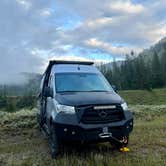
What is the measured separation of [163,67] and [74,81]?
95793mm

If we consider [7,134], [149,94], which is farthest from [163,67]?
[7,134]

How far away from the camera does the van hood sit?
22.7 feet

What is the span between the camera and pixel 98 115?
688 centimetres

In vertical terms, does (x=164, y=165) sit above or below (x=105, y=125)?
below

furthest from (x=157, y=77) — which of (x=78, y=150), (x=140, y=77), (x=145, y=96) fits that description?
(x=78, y=150)

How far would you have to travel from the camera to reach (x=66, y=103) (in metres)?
6.96

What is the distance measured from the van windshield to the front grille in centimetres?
123

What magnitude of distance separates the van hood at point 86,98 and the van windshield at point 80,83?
47cm

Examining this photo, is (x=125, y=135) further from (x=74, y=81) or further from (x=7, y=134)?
(x=7, y=134)

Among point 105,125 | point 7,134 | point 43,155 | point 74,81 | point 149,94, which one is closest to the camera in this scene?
point 105,125

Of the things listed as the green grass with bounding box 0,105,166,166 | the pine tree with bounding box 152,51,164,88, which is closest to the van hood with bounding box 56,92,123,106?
the green grass with bounding box 0,105,166,166

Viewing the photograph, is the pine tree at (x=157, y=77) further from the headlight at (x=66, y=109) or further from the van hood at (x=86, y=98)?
the headlight at (x=66, y=109)

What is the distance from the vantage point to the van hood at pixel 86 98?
273 inches

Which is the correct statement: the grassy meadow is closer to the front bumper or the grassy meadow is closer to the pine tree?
the front bumper
